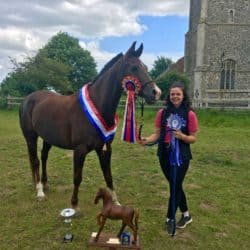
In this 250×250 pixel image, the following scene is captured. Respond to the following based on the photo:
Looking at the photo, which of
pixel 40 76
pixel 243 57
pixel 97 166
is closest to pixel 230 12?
pixel 243 57

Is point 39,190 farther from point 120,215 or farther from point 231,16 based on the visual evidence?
point 231,16

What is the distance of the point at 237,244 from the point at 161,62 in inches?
2134

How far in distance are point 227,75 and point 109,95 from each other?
29788 millimetres

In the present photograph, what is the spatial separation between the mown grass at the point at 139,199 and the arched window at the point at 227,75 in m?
23.7

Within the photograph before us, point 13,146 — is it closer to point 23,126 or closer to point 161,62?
point 23,126

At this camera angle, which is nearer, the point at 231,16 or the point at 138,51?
the point at 138,51

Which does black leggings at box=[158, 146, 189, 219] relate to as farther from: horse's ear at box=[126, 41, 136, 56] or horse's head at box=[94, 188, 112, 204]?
horse's ear at box=[126, 41, 136, 56]

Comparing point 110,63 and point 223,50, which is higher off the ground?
point 223,50

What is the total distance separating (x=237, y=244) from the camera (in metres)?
4.22

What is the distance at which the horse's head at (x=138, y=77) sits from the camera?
429cm

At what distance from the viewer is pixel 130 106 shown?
179 inches

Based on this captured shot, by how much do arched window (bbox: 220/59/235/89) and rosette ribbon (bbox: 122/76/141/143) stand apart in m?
29.5

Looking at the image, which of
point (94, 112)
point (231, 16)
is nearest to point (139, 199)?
point (94, 112)

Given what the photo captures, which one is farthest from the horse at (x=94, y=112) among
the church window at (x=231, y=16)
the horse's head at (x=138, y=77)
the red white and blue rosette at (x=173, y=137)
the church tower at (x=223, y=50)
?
the church window at (x=231, y=16)
